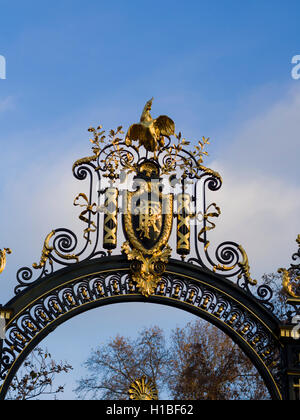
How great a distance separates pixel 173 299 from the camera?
8.09 metres

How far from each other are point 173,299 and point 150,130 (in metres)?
2.06

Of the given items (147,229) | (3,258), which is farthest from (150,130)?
(3,258)

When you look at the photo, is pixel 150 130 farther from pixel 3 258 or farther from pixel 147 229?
pixel 3 258

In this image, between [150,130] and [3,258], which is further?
[150,130]

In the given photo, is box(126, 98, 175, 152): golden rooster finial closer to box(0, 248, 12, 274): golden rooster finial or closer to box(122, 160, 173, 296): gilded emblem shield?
box(122, 160, 173, 296): gilded emblem shield

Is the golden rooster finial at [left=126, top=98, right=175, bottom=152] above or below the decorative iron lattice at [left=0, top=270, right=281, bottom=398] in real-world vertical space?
above

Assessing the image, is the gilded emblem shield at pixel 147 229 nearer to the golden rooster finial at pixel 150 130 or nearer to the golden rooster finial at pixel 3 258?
the golden rooster finial at pixel 150 130

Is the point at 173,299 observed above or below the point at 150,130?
below

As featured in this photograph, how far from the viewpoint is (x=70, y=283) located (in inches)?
316

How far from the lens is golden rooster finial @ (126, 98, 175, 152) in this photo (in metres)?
8.59

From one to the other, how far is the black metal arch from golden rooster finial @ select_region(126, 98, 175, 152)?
58.5 inches

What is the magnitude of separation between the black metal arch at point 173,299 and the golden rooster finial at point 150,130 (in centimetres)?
149
